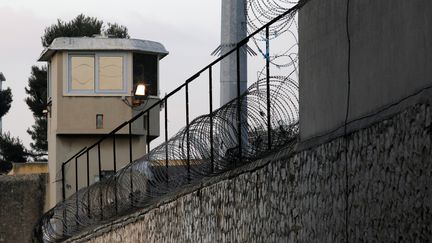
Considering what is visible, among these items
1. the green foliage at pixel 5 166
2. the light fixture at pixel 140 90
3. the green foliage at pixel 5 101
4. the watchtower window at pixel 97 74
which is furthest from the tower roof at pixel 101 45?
the green foliage at pixel 5 101

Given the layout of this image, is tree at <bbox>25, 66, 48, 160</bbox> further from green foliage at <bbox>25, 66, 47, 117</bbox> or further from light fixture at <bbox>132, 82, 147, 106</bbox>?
light fixture at <bbox>132, 82, 147, 106</bbox>

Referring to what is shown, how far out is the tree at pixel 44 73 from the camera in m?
67.8

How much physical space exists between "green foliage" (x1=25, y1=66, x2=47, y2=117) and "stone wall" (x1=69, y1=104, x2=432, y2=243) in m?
52.5

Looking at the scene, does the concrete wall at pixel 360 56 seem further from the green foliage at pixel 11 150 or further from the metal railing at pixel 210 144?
the green foliage at pixel 11 150

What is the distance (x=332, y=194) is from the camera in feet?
32.2

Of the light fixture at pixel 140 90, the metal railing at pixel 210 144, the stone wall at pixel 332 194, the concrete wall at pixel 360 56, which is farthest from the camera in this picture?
the light fixture at pixel 140 90

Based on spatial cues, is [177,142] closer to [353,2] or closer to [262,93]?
[262,93]

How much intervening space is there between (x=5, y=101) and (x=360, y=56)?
79194 mm

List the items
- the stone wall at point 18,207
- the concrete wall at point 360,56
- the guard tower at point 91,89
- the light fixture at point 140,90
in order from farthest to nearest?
the stone wall at point 18,207 < the guard tower at point 91,89 < the light fixture at point 140,90 < the concrete wall at point 360,56

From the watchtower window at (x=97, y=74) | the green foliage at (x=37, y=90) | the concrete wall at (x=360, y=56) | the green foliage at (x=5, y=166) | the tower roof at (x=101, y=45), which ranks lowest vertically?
the concrete wall at (x=360, y=56)

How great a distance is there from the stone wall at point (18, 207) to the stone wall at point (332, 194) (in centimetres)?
2568

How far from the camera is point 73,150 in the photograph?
133 ft

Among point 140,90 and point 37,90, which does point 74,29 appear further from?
point 140,90

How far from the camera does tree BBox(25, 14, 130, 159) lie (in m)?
67.8
